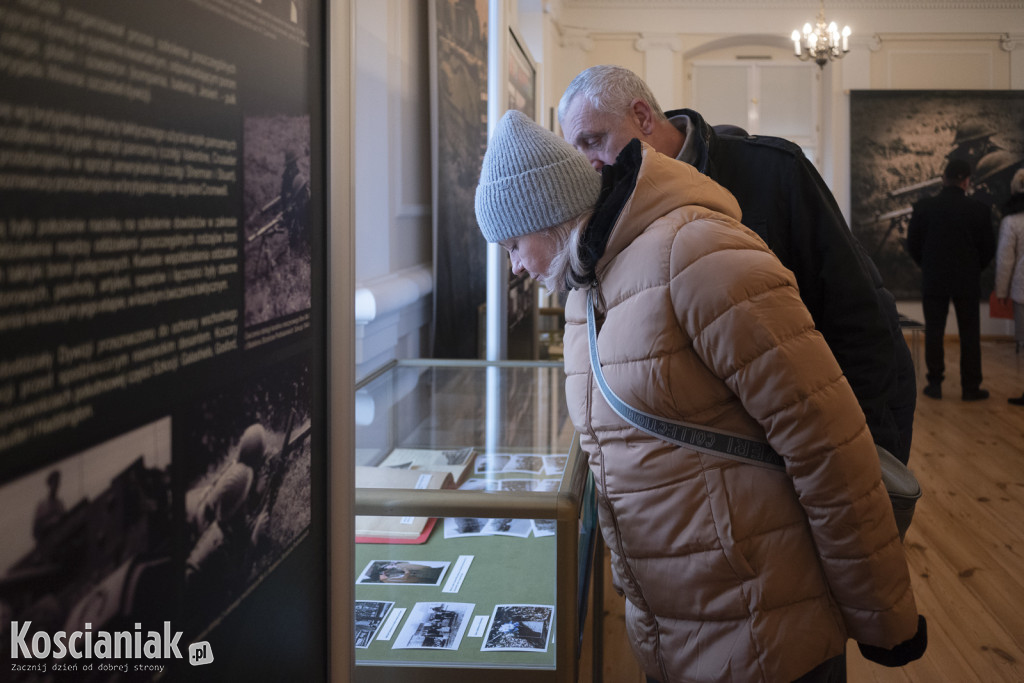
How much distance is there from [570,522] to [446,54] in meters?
2.35

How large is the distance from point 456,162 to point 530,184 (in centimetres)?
199

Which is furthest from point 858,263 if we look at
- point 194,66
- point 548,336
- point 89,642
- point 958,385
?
point 958,385

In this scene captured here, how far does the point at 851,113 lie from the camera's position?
10.9m

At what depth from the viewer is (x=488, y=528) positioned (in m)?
1.58

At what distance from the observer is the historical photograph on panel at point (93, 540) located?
0.64 metres

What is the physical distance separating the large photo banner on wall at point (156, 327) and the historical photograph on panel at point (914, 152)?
1083cm

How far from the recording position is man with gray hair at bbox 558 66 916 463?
1860 millimetres

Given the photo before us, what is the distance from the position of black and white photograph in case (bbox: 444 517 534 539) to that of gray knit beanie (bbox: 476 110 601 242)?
20.4 inches

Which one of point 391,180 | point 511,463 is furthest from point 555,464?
point 391,180

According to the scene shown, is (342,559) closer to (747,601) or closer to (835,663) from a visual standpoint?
(747,601)

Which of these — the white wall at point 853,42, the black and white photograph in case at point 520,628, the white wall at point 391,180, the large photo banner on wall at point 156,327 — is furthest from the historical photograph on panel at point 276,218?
the white wall at point 853,42

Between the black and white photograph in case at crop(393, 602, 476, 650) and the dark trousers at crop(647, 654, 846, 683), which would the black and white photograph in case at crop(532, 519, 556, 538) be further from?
the dark trousers at crop(647, 654, 846, 683)

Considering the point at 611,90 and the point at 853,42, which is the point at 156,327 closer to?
the point at 611,90

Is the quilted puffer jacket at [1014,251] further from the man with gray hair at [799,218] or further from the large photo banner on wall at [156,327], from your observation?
the large photo banner on wall at [156,327]
